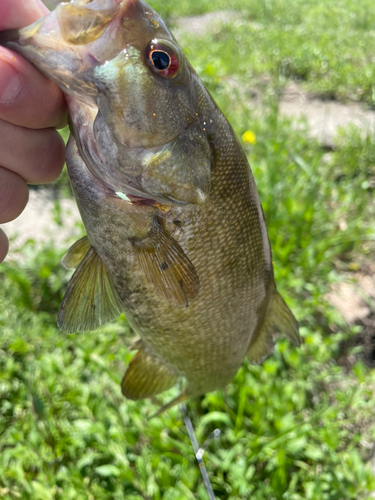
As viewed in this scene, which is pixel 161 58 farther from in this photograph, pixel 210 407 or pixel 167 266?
pixel 210 407

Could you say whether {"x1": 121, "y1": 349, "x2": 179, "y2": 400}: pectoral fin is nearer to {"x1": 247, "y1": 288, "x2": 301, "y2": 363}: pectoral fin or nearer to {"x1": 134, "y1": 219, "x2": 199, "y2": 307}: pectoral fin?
{"x1": 247, "y1": 288, "x2": 301, "y2": 363}: pectoral fin

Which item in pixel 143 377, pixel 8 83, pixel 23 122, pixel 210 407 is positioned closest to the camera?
pixel 8 83

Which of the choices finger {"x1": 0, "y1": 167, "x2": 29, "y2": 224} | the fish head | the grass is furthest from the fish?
the grass

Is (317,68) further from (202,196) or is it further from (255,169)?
(202,196)

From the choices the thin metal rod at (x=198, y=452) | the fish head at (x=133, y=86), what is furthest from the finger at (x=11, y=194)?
the thin metal rod at (x=198, y=452)

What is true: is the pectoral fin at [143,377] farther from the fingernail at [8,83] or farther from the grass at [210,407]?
the fingernail at [8,83]

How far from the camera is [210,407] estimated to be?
6.75 feet

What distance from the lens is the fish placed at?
0.79m

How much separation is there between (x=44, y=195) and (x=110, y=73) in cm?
317

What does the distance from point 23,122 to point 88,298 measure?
0.47m

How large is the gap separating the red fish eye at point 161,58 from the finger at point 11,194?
432 millimetres

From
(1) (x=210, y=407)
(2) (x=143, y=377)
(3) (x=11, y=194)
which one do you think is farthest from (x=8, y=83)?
(1) (x=210, y=407)

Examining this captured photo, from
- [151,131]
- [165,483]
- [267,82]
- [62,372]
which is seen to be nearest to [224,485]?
[165,483]

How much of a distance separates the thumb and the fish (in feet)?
0.07
